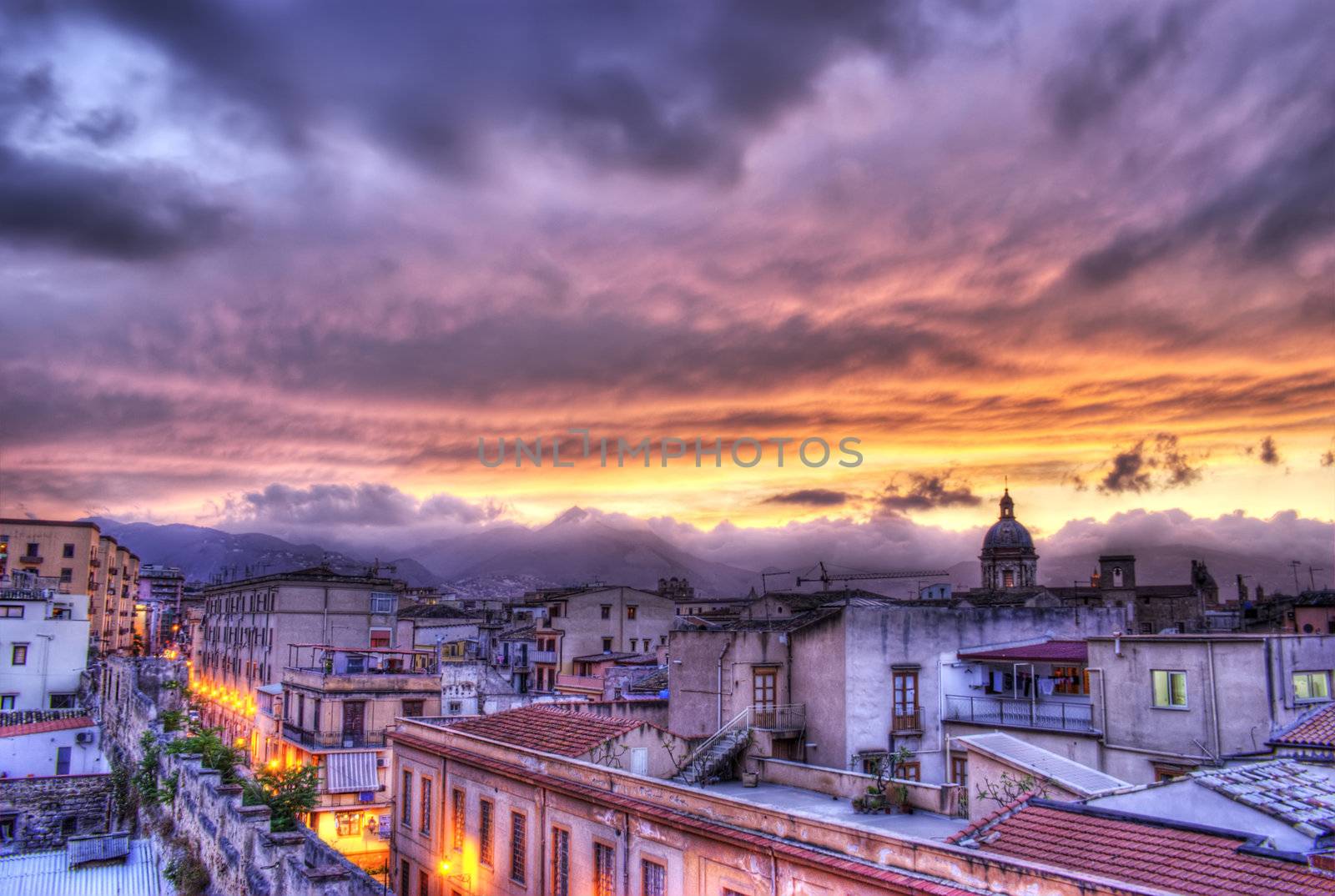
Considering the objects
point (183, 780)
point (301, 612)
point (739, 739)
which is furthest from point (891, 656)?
point (301, 612)

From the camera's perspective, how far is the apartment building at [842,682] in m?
35.9

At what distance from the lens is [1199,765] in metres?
29.1

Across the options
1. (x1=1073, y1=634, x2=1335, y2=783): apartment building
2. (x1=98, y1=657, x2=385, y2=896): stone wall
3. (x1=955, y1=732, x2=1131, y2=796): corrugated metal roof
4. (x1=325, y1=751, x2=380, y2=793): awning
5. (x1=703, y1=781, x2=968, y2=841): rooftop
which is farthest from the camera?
(x1=325, y1=751, x2=380, y2=793): awning

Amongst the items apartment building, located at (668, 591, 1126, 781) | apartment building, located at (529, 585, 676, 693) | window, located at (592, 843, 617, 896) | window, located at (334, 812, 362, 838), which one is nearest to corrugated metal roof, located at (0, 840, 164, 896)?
window, located at (334, 812, 362, 838)

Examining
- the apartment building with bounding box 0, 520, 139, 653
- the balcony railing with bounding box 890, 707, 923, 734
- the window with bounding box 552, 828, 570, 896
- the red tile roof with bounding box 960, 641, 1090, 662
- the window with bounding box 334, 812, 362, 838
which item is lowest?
the window with bounding box 334, 812, 362, 838

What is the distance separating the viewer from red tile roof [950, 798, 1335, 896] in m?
14.0

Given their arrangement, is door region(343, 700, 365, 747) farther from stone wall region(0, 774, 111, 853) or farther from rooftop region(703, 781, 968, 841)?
rooftop region(703, 781, 968, 841)

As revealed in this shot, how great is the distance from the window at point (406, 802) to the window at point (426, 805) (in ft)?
4.08

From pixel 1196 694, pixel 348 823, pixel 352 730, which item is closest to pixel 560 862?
pixel 1196 694

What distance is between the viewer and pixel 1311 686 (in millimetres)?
29906

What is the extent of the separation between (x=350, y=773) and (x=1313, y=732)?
3919 cm

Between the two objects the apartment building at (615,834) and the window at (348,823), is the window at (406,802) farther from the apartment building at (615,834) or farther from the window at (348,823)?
the window at (348,823)

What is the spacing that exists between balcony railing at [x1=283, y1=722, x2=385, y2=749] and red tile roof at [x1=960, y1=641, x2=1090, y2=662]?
29.4 meters

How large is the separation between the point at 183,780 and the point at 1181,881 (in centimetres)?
A: 3196
